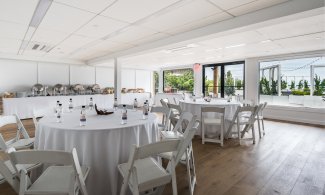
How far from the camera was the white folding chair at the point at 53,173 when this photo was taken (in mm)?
1168

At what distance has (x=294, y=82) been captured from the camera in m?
6.95

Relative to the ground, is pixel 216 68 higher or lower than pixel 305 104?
higher

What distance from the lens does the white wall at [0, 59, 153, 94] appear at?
696 cm

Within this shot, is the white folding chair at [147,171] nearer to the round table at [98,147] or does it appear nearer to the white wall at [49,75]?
the round table at [98,147]

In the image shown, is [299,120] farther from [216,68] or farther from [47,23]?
[47,23]

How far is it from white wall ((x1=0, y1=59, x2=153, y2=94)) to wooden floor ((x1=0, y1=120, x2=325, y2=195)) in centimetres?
640

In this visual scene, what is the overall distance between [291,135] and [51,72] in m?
9.02

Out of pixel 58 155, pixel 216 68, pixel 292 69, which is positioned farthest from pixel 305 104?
pixel 58 155

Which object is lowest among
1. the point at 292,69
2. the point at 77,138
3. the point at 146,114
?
the point at 77,138

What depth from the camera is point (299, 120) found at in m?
6.29

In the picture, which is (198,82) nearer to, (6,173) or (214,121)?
(214,121)

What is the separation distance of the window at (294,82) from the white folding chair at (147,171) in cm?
703

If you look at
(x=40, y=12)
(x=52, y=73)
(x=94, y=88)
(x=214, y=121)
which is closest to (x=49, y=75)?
(x=52, y=73)

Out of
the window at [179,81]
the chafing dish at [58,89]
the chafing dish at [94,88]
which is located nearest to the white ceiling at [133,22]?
the chafing dish at [58,89]
